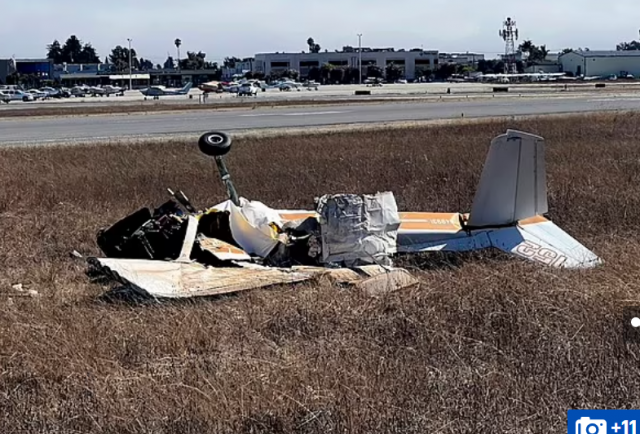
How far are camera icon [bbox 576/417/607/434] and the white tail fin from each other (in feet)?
13.1

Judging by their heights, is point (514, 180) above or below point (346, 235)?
above

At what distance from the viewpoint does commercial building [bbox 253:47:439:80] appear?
181000 mm

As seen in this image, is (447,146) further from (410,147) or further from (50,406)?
(50,406)

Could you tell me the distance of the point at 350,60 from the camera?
184625 mm

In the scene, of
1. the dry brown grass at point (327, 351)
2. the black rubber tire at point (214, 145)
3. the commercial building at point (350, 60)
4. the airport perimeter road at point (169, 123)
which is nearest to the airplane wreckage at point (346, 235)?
the dry brown grass at point (327, 351)

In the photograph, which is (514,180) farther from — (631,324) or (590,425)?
(590,425)

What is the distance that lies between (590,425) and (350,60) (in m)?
185

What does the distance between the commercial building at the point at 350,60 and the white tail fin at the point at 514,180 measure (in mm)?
169731

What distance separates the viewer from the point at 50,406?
422 centimetres

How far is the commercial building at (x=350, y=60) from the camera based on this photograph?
181 metres

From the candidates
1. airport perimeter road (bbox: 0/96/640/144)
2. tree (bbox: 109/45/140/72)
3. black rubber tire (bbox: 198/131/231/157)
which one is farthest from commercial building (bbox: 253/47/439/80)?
black rubber tire (bbox: 198/131/231/157)

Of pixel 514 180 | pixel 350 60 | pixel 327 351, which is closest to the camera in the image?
pixel 327 351

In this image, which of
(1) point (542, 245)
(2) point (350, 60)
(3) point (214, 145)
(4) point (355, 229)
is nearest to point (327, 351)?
(4) point (355, 229)

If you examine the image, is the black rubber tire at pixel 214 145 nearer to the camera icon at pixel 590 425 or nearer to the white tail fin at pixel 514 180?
the white tail fin at pixel 514 180
